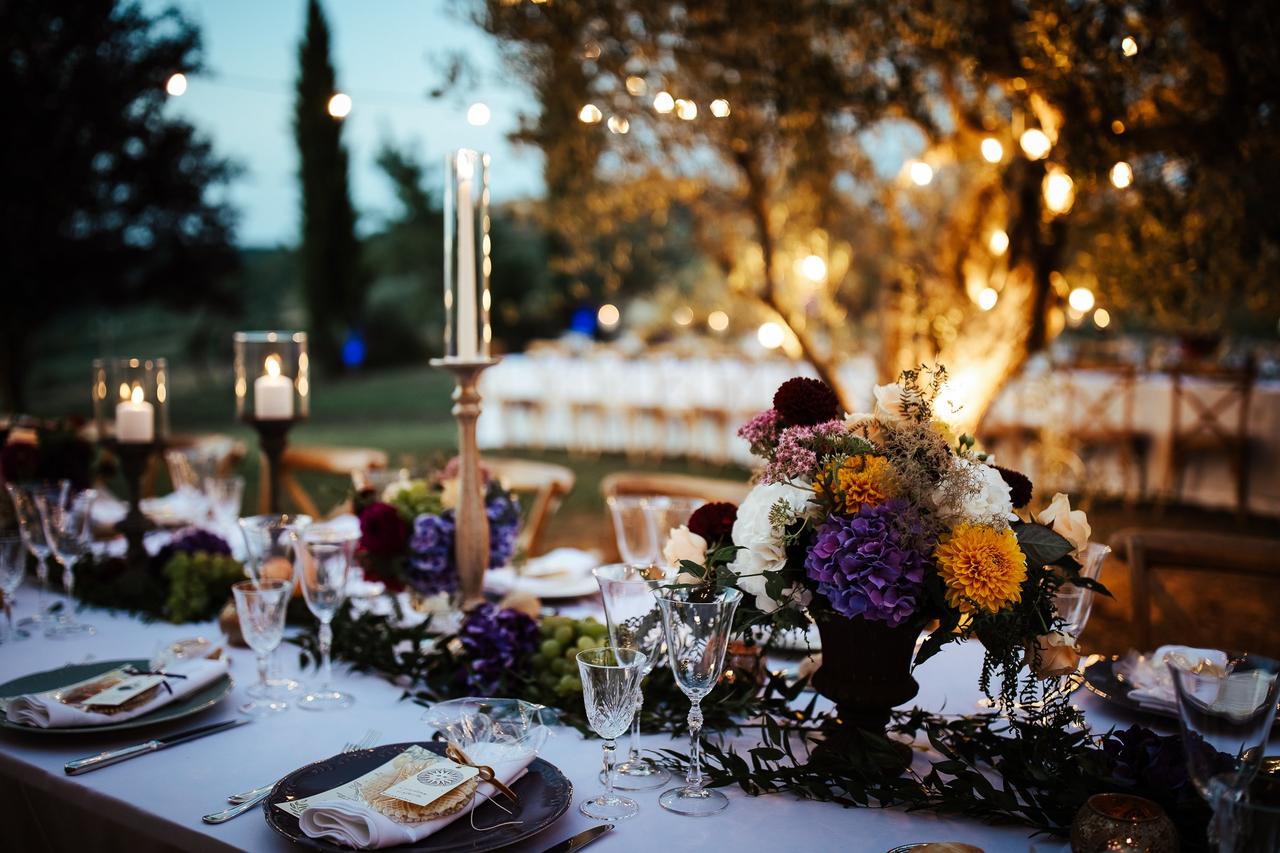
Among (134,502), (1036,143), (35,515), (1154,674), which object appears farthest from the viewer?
(1036,143)

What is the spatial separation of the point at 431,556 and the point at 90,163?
774 centimetres

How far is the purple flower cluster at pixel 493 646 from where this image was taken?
67.3 inches

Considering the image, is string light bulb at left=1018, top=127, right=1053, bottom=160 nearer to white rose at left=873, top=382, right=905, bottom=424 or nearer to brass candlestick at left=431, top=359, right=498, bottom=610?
brass candlestick at left=431, top=359, right=498, bottom=610

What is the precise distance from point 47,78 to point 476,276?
731 cm

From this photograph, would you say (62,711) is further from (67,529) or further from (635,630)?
(635,630)

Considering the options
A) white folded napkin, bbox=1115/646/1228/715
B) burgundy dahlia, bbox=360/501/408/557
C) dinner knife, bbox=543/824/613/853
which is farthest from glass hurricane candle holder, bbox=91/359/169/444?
white folded napkin, bbox=1115/646/1228/715

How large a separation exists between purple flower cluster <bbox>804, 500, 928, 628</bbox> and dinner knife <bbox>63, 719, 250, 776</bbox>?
37.3 inches

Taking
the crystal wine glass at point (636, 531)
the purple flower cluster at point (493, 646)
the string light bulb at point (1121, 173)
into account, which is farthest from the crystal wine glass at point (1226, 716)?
the string light bulb at point (1121, 173)

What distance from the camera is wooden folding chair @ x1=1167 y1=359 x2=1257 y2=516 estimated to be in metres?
6.85

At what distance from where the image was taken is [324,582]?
5.71ft

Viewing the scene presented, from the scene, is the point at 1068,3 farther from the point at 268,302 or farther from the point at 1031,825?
the point at 268,302

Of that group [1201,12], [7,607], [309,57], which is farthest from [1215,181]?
[309,57]

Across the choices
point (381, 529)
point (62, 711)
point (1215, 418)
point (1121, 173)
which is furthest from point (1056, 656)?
point (1215, 418)

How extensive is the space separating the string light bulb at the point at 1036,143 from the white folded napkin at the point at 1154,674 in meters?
2.49
